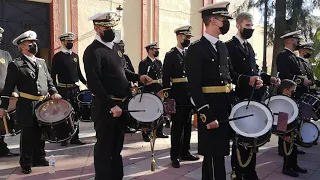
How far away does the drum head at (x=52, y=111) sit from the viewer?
15.4 feet

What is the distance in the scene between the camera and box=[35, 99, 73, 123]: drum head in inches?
185

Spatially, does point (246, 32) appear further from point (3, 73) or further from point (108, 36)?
point (3, 73)

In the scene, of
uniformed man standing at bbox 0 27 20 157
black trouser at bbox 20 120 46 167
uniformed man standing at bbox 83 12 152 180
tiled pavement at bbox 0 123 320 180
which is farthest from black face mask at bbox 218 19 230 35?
uniformed man standing at bbox 0 27 20 157

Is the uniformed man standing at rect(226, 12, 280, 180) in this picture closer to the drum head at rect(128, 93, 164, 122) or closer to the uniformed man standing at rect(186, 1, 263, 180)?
the uniformed man standing at rect(186, 1, 263, 180)

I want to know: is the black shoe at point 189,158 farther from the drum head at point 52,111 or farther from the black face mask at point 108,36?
the black face mask at point 108,36

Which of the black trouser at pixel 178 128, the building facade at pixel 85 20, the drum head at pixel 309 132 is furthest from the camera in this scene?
the building facade at pixel 85 20

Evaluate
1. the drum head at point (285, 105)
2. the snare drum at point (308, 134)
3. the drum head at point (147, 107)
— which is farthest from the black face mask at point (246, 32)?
the snare drum at point (308, 134)

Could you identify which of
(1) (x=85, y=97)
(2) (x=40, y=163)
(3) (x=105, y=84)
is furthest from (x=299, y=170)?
(2) (x=40, y=163)

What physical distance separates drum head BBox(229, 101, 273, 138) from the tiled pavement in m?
1.45

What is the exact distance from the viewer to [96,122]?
3900 millimetres

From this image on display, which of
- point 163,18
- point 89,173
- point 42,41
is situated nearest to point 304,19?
point 163,18

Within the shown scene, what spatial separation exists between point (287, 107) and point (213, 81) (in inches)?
55.4

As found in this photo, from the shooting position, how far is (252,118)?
3627mm

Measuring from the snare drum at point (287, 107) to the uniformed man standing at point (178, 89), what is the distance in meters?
1.32
